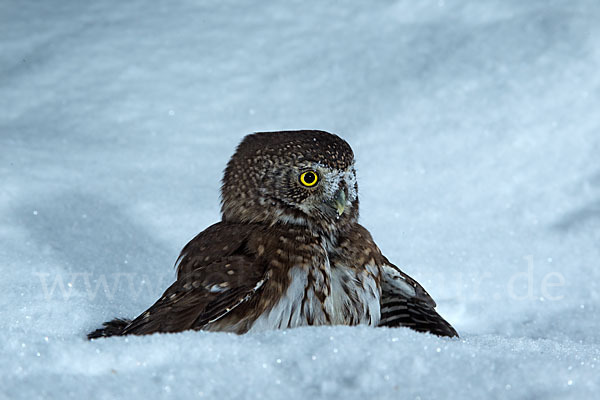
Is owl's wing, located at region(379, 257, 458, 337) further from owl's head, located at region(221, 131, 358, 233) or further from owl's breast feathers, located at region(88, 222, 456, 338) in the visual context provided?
Result: owl's head, located at region(221, 131, 358, 233)

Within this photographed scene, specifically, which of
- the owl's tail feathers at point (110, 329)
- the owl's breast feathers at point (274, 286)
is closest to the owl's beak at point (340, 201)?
the owl's breast feathers at point (274, 286)

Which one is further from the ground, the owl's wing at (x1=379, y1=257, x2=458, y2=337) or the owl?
the owl

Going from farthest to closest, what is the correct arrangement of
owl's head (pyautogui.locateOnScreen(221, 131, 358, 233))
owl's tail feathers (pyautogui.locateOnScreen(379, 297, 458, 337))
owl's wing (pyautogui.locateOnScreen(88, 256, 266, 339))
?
owl's tail feathers (pyautogui.locateOnScreen(379, 297, 458, 337)), owl's head (pyautogui.locateOnScreen(221, 131, 358, 233)), owl's wing (pyautogui.locateOnScreen(88, 256, 266, 339))

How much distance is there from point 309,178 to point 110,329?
0.86 m

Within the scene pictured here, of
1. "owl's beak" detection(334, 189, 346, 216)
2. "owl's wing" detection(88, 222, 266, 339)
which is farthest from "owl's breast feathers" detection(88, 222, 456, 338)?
"owl's beak" detection(334, 189, 346, 216)

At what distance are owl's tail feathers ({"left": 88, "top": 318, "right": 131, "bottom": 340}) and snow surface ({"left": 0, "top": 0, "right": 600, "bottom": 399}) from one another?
52 millimetres

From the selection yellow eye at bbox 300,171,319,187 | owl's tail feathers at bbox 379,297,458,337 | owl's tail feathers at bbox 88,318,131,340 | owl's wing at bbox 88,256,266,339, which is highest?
yellow eye at bbox 300,171,319,187

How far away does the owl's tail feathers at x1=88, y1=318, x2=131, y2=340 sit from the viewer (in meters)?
2.40

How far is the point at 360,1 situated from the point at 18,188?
287 cm

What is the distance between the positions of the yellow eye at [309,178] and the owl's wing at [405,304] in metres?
0.42

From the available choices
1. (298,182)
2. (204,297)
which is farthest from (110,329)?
(298,182)

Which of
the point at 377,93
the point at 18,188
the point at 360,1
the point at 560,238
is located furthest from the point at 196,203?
the point at 360,1

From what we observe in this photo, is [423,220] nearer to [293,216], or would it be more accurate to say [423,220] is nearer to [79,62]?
[293,216]

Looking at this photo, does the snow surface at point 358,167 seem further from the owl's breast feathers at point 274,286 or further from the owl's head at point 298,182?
the owl's head at point 298,182
